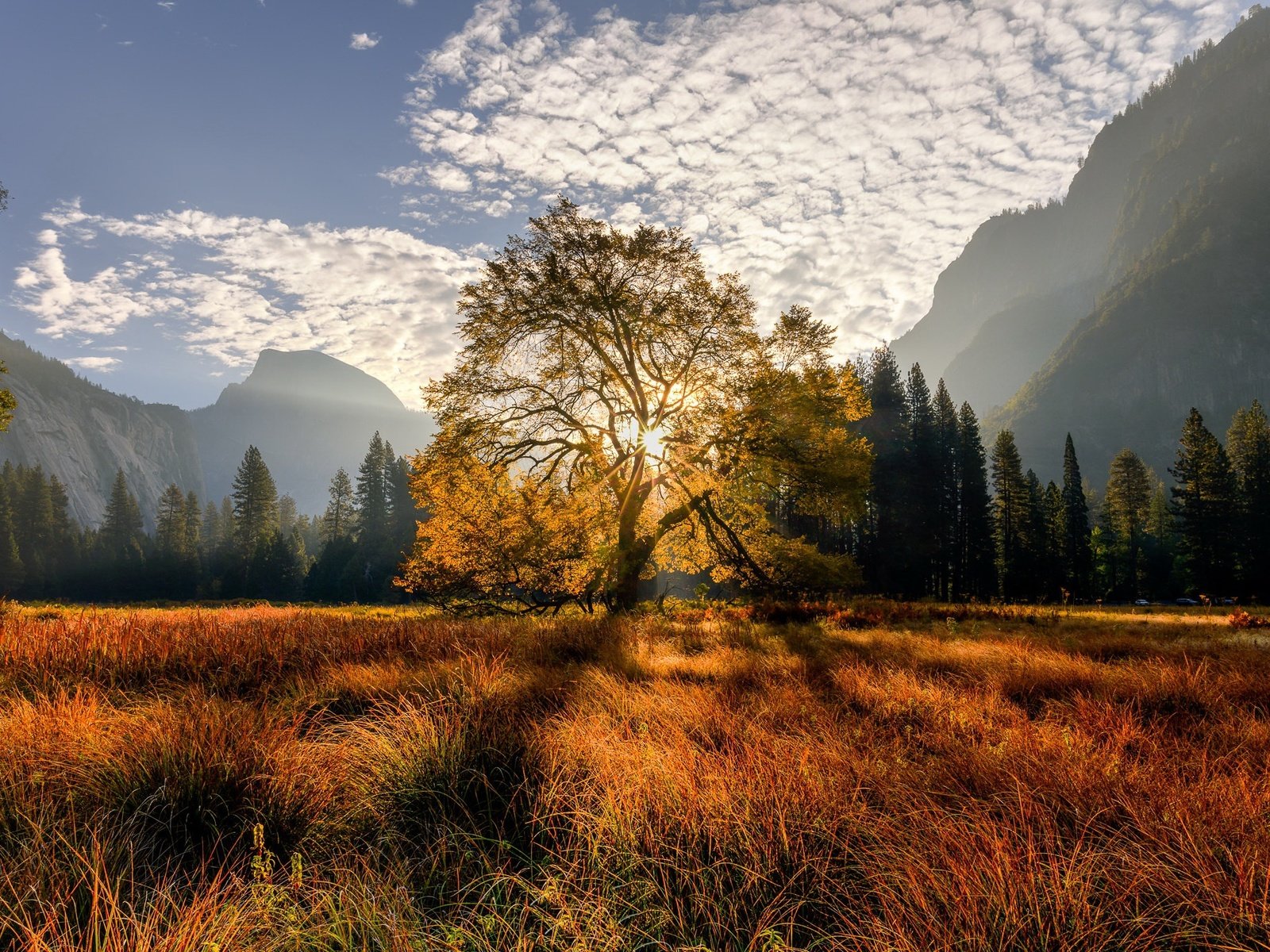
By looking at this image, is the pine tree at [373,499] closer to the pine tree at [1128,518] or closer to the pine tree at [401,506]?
the pine tree at [401,506]

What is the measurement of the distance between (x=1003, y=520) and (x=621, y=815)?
195 feet

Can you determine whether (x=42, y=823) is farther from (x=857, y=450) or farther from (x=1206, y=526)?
(x=1206, y=526)

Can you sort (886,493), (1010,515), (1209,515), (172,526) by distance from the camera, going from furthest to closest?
(172,526), (1010,515), (1209,515), (886,493)

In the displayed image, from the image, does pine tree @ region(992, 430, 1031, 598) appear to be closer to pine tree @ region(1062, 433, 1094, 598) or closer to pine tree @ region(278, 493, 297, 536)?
pine tree @ region(1062, 433, 1094, 598)

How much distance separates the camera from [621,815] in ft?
8.59

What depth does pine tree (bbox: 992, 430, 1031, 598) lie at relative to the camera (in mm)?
46969

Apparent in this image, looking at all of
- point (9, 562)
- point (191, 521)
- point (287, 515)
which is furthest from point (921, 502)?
point (287, 515)

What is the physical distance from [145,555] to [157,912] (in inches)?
3789

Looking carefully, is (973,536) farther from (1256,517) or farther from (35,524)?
(35,524)

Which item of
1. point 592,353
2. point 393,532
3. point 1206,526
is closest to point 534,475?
point 592,353

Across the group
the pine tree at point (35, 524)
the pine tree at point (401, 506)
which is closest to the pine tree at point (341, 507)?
the pine tree at point (401, 506)

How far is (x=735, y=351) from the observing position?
15680 mm

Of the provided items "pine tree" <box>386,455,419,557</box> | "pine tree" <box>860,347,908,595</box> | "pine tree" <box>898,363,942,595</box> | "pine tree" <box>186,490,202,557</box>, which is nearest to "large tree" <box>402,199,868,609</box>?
"pine tree" <box>860,347,908,595</box>

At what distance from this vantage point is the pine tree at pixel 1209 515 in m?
44.4
